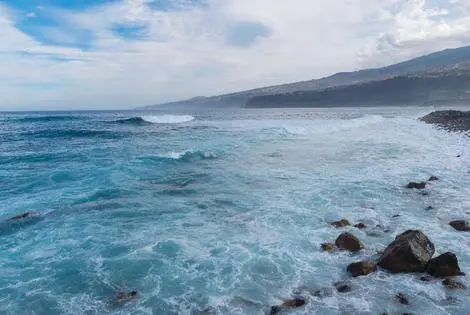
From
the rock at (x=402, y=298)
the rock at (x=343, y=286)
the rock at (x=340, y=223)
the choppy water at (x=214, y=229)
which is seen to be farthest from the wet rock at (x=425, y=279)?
the rock at (x=340, y=223)

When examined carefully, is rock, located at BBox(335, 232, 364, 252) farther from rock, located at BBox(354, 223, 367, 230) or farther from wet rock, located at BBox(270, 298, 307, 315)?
wet rock, located at BBox(270, 298, 307, 315)

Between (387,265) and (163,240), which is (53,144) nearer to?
(163,240)

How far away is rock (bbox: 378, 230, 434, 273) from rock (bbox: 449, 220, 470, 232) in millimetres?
2850

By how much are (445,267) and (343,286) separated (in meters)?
2.49

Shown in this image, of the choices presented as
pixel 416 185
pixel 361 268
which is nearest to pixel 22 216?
pixel 361 268

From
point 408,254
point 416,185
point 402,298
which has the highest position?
point 408,254

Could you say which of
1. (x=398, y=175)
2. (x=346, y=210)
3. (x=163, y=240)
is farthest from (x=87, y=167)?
(x=398, y=175)

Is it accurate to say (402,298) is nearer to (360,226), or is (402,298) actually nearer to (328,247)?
(328,247)

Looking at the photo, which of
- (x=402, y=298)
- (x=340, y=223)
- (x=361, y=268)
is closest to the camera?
(x=402, y=298)

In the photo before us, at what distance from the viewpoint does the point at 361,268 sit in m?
9.16

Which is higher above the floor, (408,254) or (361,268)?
(408,254)

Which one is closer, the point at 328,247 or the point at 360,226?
the point at 328,247

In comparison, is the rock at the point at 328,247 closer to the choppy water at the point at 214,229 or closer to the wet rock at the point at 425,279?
the choppy water at the point at 214,229

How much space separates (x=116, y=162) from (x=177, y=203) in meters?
10.9
